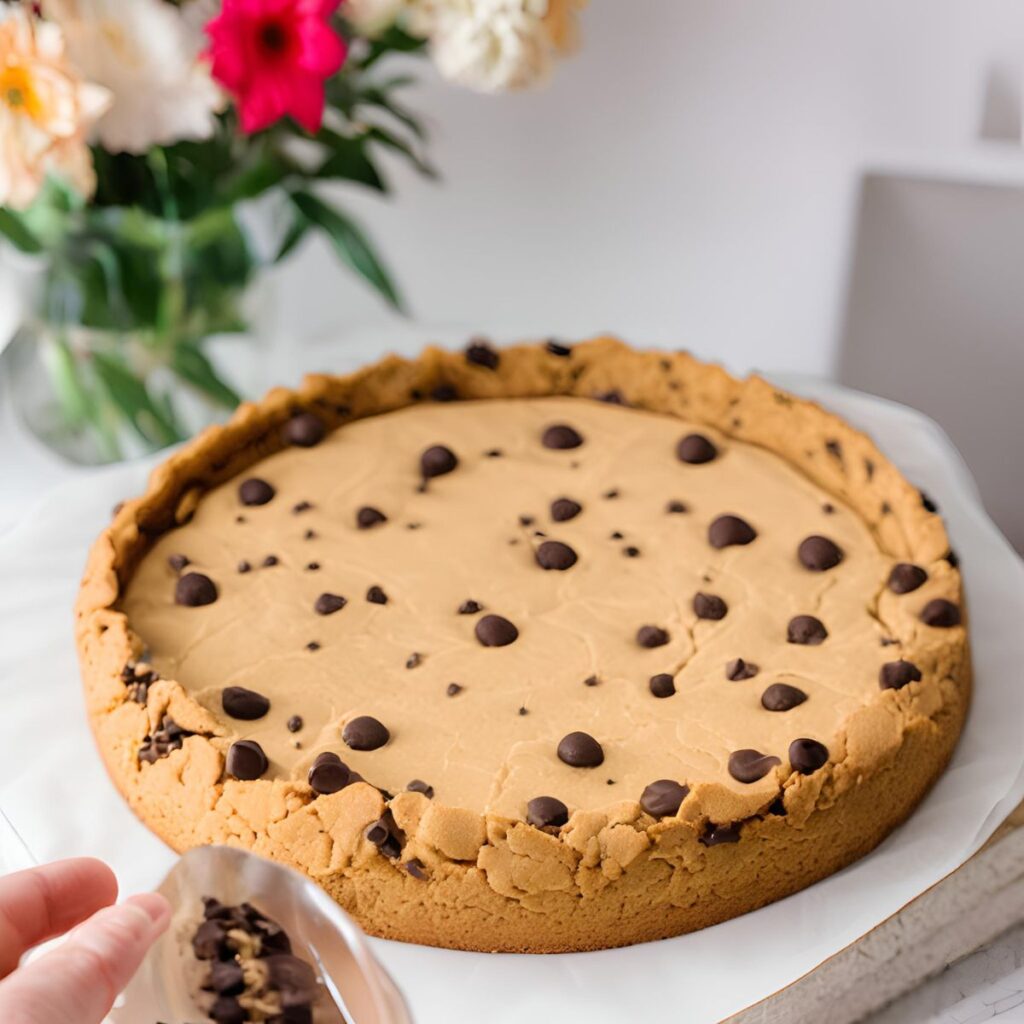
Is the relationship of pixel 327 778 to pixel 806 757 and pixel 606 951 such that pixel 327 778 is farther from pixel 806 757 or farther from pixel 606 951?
pixel 806 757

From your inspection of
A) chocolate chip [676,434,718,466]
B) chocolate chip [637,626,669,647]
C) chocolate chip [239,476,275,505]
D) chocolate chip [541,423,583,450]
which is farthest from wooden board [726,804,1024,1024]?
chocolate chip [239,476,275,505]

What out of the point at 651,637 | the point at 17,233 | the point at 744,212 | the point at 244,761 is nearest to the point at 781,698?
the point at 651,637

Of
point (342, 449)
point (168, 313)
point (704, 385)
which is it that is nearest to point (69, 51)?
point (168, 313)

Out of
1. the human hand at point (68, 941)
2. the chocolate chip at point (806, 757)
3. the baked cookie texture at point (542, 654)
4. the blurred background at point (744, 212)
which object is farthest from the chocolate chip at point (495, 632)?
the blurred background at point (744, 212)

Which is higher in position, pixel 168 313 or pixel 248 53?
pixel 248 53

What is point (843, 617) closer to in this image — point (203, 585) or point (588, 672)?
point (588, 672)
